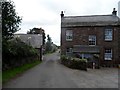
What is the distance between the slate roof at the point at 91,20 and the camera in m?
39.2

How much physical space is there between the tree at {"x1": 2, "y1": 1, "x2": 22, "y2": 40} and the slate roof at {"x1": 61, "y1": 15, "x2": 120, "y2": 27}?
17.7 meters

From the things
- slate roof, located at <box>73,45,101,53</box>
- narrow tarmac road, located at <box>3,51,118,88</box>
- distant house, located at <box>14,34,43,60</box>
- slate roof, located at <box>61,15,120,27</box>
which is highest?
slate roof, located at <box>61,15,120,27</box>

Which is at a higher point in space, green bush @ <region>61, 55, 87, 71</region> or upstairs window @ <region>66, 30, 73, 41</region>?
upstairs window @ <region>66, 30, 73, 41</region>

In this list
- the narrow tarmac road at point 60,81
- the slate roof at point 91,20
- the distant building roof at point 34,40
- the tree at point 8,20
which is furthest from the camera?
the distant building roof at point 34,40

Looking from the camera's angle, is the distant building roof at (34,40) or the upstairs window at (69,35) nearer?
the upstairs window at (69,35)

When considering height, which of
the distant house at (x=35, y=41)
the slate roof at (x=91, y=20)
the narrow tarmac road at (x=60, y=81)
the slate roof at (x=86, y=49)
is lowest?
the narrow tarmac road at (x=60, y=81)

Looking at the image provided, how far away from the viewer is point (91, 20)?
41.4 metres

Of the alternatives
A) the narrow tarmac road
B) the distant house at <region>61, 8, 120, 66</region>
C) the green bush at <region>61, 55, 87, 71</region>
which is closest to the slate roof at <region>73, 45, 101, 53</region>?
the distant house at <region>61, 8, 120, 66</region>

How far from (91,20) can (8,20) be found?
22.4 metres

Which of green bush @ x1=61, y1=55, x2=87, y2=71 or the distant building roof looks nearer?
green bush @ x1=61, y1=55, x2=87, y2=71

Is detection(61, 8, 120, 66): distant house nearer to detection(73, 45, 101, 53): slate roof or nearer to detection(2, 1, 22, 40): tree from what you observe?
detection(73, 45, 101, 53): slate roof

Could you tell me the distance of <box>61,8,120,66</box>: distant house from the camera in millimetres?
37969

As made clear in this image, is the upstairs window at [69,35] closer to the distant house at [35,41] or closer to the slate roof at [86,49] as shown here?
the slate roof at [86,49]

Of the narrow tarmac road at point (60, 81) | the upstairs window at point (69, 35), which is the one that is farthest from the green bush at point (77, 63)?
the upstairs window at point (69, 35)
